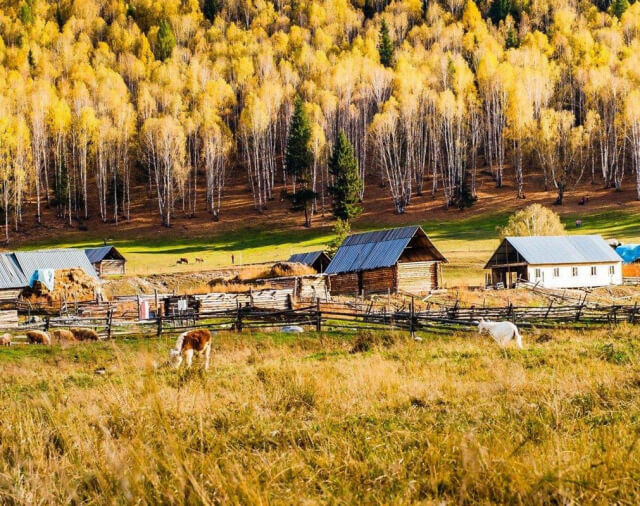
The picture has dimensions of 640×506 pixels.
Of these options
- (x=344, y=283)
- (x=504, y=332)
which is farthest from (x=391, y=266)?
(x=504, y=332)

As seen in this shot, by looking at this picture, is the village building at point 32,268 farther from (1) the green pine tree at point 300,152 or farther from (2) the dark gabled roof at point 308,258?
(1) the green pine tree at point 300,152

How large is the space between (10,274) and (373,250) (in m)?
22.6

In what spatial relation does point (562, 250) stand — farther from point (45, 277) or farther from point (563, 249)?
point (45, 277)

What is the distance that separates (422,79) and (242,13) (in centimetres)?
7451

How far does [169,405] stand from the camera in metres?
6.45

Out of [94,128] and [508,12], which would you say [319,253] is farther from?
[508,12]

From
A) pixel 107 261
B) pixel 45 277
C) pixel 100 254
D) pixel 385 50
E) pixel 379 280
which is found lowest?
pixel 379 280

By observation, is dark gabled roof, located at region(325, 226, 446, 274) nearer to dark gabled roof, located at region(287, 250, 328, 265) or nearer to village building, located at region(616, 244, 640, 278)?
dark gabled roof, located at region(287, 250, 328, 265)

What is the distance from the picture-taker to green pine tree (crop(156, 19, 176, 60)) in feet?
405

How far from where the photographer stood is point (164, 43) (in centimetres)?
12375

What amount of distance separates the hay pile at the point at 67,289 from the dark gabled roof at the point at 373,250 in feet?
50.7

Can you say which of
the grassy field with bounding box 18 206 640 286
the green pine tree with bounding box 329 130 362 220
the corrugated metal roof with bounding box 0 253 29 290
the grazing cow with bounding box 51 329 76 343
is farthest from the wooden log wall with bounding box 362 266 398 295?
the green pine tree with bounding box 329 130 362 220

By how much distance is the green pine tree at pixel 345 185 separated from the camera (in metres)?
67.9

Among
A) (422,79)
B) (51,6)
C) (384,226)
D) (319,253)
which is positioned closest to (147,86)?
(422,79)
